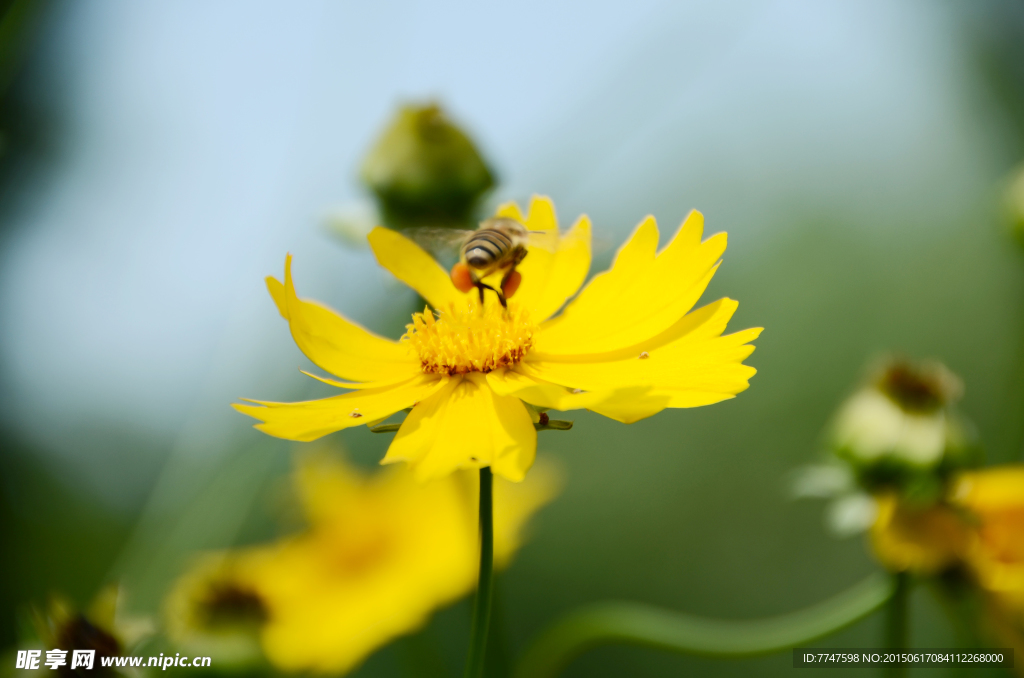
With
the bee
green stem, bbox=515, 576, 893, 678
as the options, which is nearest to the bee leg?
the bee

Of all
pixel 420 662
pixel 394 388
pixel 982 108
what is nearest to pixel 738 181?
pixel 982 108

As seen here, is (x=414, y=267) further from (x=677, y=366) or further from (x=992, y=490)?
(x=992, y=490)

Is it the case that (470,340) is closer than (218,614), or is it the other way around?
(470,340)

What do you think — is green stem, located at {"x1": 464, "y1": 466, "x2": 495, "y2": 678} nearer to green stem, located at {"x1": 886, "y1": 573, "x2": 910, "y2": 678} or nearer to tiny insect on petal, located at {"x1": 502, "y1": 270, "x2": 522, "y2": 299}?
tiny insect on petal, located at {"x1": 502, "y1": 270, "x2": 522, "y2": 299}

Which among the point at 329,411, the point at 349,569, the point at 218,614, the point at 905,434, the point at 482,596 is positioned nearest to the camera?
the point at 482,596

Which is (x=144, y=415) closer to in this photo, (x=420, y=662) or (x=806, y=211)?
(x=420, y=662)

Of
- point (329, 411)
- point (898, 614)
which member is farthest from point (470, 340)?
point (898, 614)

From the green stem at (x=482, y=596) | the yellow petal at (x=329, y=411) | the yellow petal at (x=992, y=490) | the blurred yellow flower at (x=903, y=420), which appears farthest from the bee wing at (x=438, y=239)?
the yellow petal at (x=992, y=490)
